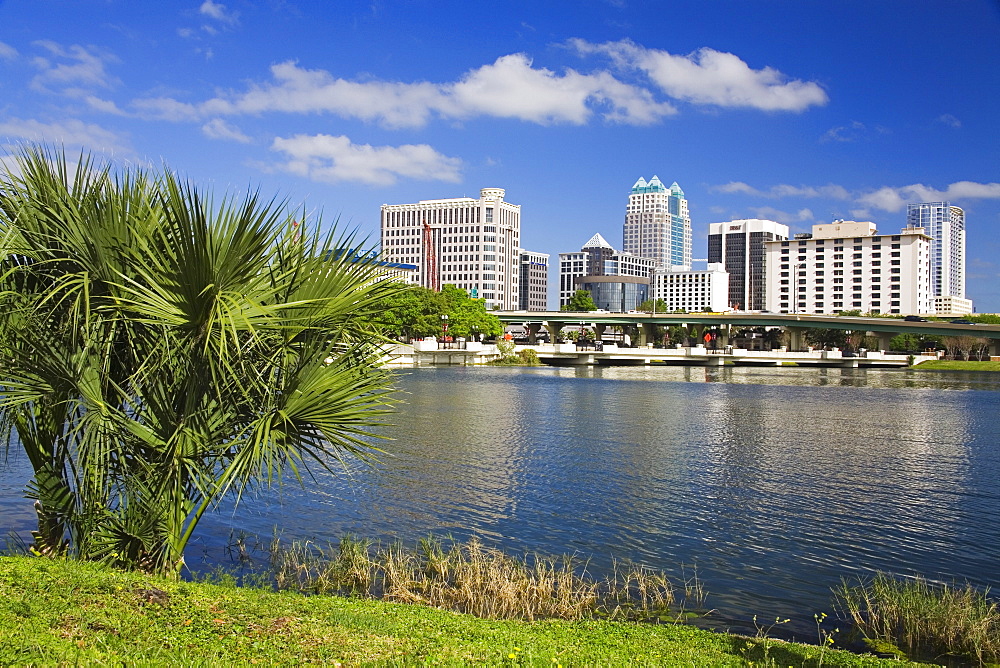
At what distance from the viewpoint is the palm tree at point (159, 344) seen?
444 inches

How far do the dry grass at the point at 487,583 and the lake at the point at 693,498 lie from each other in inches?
34.0

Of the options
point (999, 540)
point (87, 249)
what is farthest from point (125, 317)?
point (999, 540)

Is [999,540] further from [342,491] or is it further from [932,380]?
[932,380]

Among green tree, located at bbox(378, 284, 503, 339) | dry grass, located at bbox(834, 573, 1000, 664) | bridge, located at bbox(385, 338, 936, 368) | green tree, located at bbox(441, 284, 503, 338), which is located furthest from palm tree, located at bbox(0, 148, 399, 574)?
green tree, located at bbox(441, 284, 503, 338)

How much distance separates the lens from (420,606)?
12516 millimetres

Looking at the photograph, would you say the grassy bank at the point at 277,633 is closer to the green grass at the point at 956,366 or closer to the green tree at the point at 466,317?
the green tree at the point at 466,317

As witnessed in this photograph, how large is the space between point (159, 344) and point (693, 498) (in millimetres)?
16976

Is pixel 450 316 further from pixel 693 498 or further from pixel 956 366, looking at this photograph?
pixel 693 498

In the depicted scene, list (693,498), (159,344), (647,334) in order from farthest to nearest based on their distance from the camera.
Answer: (647,334), (693,498), (159,344)

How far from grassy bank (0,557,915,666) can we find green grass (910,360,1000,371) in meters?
114

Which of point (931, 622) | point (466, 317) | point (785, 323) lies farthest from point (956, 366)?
point (931, 622)

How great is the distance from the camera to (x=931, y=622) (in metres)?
12.8

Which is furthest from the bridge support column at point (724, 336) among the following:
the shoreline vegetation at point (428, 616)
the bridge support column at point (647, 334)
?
the shoreline vegetation at point (428, 616)

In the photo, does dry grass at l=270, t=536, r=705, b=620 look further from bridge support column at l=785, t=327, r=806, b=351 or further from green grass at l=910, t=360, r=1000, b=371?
bridge support column at l=785, t=327, r=806, b=351
